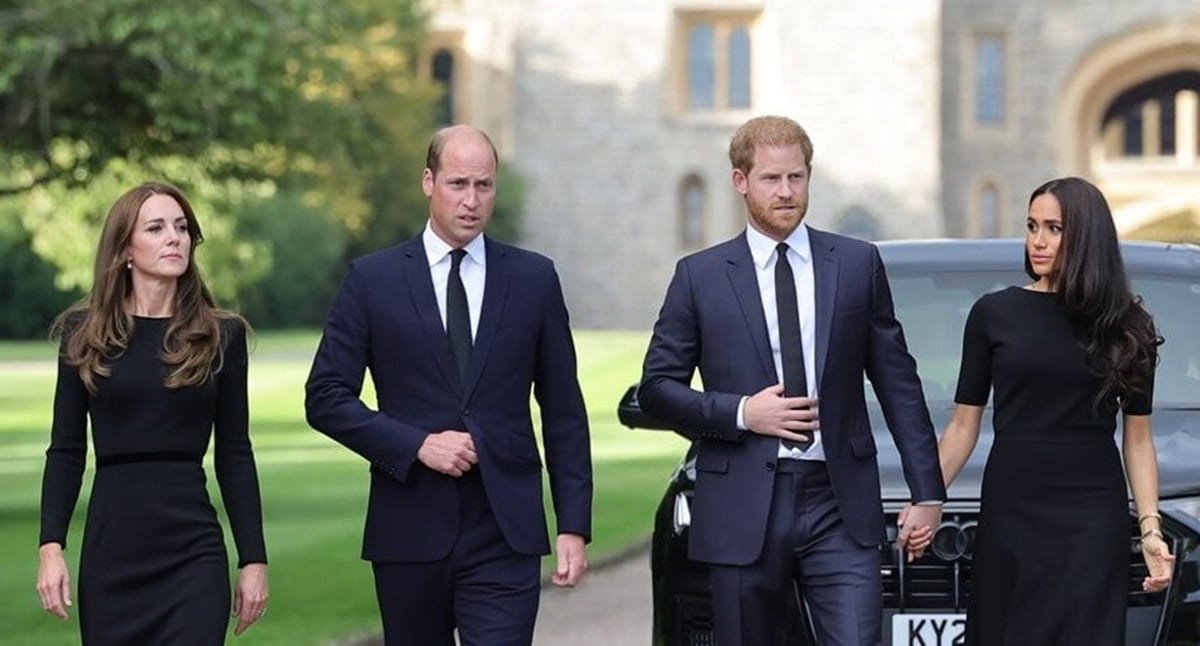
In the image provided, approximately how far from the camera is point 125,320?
5844 mm

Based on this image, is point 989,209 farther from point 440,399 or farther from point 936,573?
point 440,399

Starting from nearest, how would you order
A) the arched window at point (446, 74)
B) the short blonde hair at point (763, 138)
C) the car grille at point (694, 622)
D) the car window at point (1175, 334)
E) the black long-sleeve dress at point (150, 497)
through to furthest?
the black long-sleeve dress at point (150, 497)
the short blonde hair at point (763, 138)
the car grille at point (694, 622)
the car window at point (1175, 334)
the arched window at point (446, 74)

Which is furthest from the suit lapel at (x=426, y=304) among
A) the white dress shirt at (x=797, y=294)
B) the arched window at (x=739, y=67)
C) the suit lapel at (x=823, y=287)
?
the arched window at (x=739, y=67)

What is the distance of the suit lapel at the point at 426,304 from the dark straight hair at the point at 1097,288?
1.41 metres

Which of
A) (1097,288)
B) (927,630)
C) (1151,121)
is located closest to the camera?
(1097,288)

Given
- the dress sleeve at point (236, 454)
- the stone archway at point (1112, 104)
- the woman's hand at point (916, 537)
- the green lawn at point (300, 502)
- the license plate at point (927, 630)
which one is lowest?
the green lawn at point (300, 502)

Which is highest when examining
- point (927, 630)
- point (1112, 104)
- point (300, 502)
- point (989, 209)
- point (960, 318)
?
point (1112, 104)

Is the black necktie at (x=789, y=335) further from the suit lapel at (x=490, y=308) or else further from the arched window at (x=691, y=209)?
the arched window at (x=691, y=209)

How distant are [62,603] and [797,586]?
1.88 meters

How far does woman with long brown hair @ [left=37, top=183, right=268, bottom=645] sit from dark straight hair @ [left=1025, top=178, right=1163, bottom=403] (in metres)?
1.92

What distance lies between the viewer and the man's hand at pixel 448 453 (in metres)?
5.93

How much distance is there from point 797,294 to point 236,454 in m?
1.37

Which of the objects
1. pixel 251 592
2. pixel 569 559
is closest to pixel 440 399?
pixel 569 559

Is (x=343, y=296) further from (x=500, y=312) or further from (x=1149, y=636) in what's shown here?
(x=1149, y=636)
